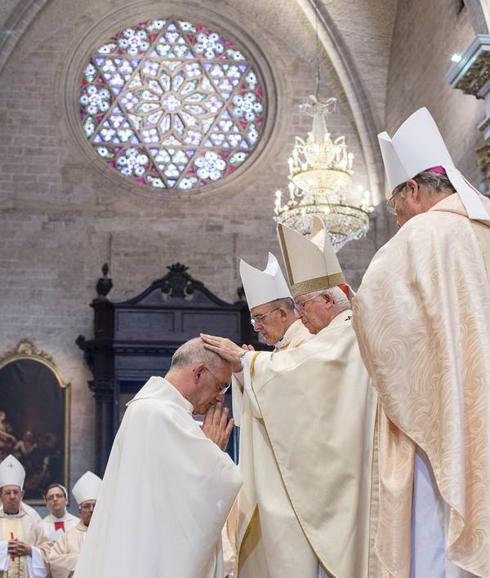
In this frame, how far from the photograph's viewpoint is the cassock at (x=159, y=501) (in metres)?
3.24

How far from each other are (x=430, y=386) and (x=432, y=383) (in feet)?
0.04

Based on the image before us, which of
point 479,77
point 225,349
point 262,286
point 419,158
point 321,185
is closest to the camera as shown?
point 419,158

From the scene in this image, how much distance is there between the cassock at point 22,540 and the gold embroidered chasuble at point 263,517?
4.68 metres

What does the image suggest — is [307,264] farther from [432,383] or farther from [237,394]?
[432,383]

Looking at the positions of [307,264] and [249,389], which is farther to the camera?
[307,264]

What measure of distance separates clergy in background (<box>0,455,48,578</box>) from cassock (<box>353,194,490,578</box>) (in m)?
5.34

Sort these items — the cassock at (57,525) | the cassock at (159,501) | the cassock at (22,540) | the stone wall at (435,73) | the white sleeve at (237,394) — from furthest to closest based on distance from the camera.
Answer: the stone wall at (435,73)
the cassock at (57,525)
the cassock at (22,540)
the white sleeve at (237,394)
the cassock at (159,501)

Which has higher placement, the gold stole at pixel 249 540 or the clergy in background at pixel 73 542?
the gold stole at pixel 249 540

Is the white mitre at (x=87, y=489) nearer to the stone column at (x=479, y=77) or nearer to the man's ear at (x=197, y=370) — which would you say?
the stone column at (x=479, y=77)

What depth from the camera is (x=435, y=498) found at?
299 centimetres

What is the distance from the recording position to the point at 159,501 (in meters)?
3.31

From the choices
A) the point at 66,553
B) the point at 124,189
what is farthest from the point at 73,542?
the point at 124,189

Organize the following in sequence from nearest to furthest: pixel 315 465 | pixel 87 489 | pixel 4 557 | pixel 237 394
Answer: pixel 315 465 → pixel 237 394 → pixel 4 557 → pixel 87 489

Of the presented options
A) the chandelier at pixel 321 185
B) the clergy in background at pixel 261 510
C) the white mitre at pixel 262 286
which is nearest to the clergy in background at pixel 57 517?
the chandelier at pixel 321 185
